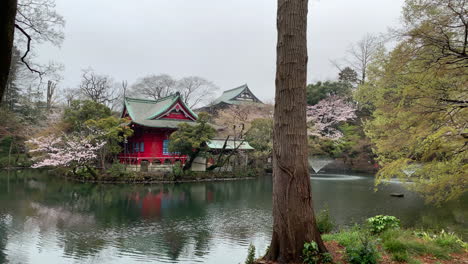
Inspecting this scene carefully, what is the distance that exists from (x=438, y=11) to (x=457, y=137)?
84.2 inches

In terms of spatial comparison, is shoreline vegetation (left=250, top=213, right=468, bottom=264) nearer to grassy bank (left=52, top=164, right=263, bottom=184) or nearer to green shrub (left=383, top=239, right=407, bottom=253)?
green shrub (left=383, top=239, right=407, bottom=253)

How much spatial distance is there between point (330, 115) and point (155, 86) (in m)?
19.6

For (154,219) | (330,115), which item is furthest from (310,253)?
(330,115)

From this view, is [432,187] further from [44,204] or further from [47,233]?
[44,204]

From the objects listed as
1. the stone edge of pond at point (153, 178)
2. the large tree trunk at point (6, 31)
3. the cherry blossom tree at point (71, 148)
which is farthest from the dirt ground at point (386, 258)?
the cherry blossom tree at point (71, 148)

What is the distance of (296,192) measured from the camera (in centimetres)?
Result: 305

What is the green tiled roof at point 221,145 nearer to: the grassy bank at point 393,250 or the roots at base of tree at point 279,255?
the grassy bank at point 393,250

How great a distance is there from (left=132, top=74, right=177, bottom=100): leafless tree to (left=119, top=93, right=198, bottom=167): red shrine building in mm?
14096

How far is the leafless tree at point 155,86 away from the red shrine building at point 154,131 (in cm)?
1410

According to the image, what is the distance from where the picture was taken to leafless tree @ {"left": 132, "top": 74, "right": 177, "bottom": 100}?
3456cm

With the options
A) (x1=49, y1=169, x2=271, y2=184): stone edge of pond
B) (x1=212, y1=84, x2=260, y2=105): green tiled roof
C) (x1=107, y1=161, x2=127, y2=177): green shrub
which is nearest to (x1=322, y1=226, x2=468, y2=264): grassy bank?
(x1=49, y1=169, x2=271, y2=184): stone edge of pond

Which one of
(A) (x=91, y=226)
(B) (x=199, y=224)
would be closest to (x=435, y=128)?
(B) (x=199, y=224)

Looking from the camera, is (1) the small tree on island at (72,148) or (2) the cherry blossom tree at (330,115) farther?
(2) the cherry blossom tree at (330,115)

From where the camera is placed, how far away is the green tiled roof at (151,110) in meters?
19.1
